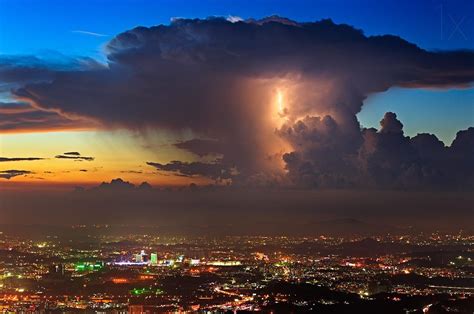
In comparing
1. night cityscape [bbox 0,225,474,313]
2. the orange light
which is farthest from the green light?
the orange light

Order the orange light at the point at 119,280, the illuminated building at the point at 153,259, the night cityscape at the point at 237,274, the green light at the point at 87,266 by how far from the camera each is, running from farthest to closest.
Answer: the illuminated building at the point at 153,259
the green light at the point at 87,266
the orange light at the point at 119,280
the night cityscape at the point at 237,274

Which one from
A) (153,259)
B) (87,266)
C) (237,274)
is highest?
(153,259)

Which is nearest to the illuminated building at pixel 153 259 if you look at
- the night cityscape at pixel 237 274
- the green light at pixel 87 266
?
the night cityscape at pixel 237 274

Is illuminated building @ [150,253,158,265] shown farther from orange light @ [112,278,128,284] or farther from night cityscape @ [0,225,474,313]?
orange light @ [112,278,128,284]

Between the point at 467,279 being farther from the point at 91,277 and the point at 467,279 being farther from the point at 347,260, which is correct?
the point at 91,277

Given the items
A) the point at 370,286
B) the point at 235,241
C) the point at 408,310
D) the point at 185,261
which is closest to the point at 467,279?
the point at 370,286

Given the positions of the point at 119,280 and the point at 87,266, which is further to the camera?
the point at 87,266

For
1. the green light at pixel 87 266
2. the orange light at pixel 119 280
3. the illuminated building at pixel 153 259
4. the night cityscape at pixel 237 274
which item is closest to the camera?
the night cityscape at pixel 237 274

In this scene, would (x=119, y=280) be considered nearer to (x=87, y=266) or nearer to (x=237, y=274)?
(x=87, y=266)

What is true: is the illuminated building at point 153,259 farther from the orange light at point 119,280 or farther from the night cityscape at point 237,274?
the orange light at point 119,280

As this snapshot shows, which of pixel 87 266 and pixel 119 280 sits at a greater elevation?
pixel 87 266

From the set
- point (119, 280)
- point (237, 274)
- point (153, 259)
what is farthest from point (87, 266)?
point (237, 274)
